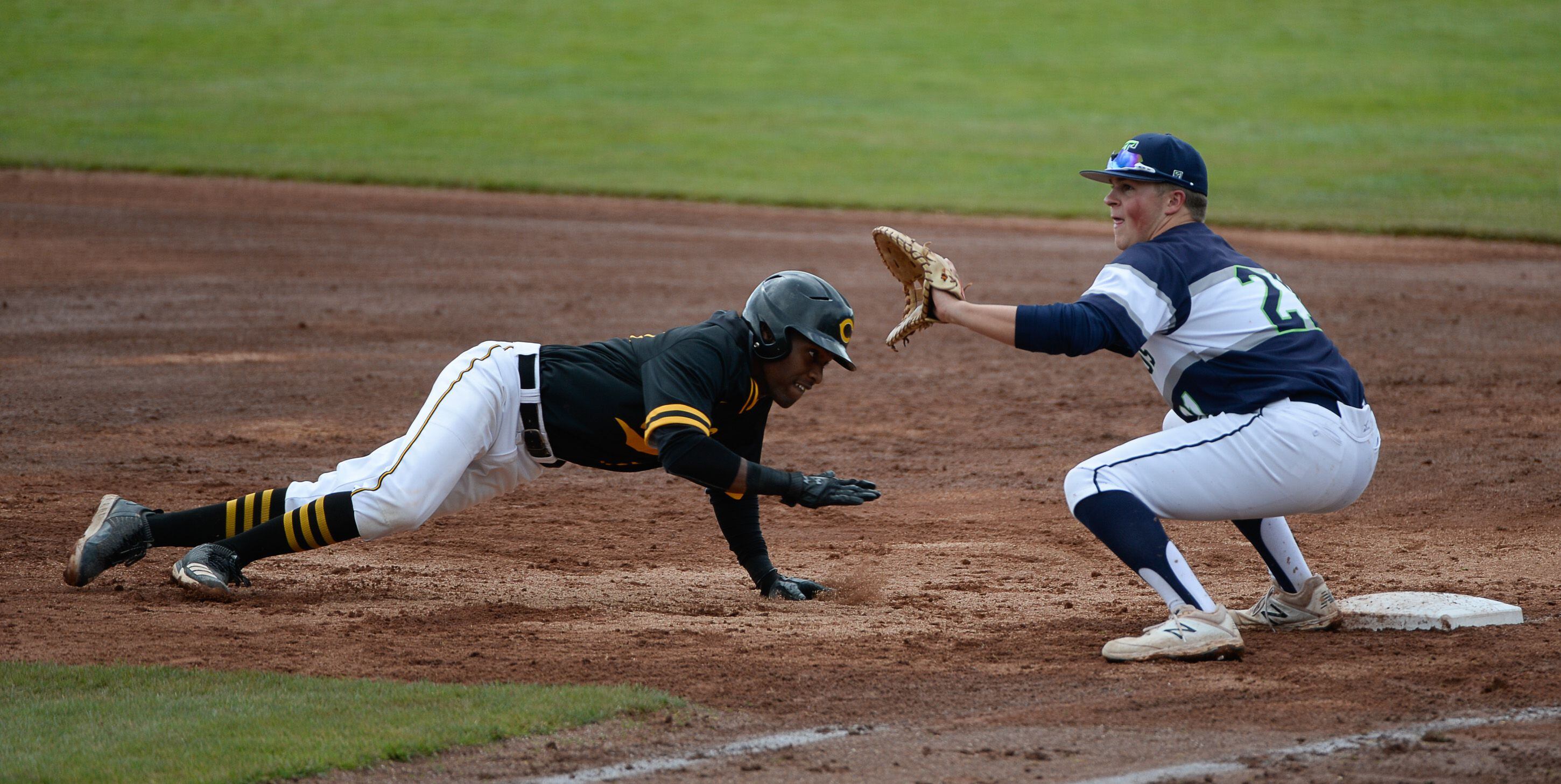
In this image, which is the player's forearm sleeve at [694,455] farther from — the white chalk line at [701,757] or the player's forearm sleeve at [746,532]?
the white chalk line at [701,757]

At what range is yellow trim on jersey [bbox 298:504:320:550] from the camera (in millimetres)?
4961

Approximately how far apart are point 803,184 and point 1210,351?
56.1 ft

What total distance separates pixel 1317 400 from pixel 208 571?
3.67 metres

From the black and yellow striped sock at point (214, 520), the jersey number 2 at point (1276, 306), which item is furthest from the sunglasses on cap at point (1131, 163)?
the black and yellow striped sock at point (214, 520)

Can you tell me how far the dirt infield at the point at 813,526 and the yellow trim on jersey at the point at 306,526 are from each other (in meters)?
0.27

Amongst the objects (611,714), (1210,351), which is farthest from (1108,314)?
(611,714)

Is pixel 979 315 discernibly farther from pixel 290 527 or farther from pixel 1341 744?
pixel 290 527

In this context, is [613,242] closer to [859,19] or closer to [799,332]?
[799,332]

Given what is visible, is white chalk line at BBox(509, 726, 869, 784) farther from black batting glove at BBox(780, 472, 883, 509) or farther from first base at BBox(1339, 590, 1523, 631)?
first base at BBox(1339, 590, 1523, 631)

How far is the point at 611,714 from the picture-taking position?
3.96 metres

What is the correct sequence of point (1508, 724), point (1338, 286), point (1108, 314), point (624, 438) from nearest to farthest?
point (1508, 724) → point (1108, 314) → point (624, 438) → point (1338, 286)

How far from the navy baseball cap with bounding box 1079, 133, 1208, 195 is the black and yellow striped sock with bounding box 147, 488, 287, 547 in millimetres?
3012

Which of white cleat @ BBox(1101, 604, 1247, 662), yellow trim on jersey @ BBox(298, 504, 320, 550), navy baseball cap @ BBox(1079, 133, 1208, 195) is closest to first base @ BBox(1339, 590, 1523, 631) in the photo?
white cleat @ BBox(1101, 604, 1247, 662)

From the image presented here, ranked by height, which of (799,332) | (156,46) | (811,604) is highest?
(156,46)
